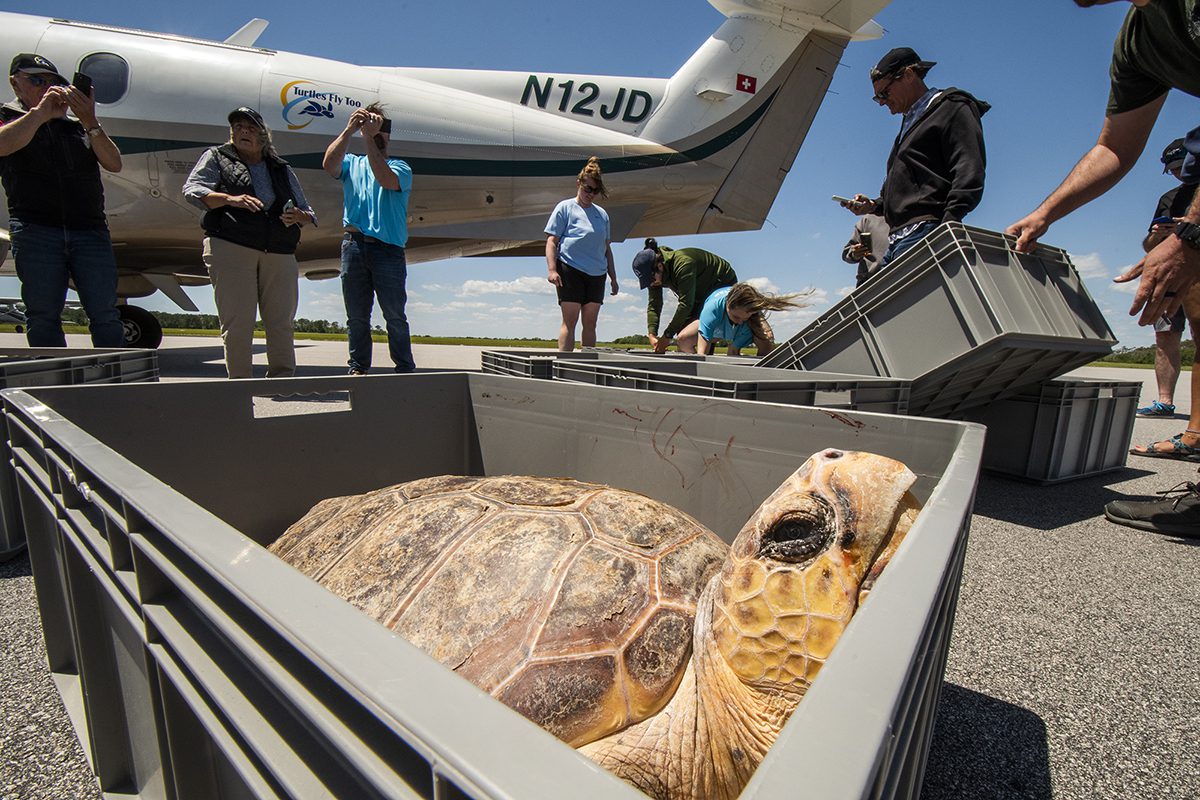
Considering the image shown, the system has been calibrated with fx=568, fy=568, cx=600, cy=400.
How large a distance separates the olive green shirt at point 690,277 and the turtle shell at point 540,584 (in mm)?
5314

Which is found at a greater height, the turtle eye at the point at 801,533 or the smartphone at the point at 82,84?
the smartphone at the point at 82,84

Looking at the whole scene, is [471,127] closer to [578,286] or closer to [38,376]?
[578,286]

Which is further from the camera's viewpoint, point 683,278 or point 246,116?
point 683,278

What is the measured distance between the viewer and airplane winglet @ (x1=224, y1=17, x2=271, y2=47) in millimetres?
7594

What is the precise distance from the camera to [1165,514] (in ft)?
7.17

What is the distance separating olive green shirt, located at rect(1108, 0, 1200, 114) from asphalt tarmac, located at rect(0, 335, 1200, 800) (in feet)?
4.99

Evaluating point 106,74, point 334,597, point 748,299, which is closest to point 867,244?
point 748,299

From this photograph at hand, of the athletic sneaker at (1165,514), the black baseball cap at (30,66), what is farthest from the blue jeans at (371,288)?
the athletic sneaker at (1165,514)

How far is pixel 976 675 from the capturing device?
50.3 inches

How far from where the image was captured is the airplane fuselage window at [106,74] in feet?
20.1

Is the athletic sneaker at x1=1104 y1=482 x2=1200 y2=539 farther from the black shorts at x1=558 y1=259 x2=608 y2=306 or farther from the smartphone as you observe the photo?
the smartphone

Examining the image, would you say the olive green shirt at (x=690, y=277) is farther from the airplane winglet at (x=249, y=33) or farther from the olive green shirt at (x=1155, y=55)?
the airplane winglet at (x=249, y=33)

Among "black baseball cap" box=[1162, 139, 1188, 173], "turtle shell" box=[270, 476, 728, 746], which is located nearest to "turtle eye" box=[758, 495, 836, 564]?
"turtle shell" box=[270, 476, 728, 746]

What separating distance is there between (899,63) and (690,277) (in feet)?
11.7
